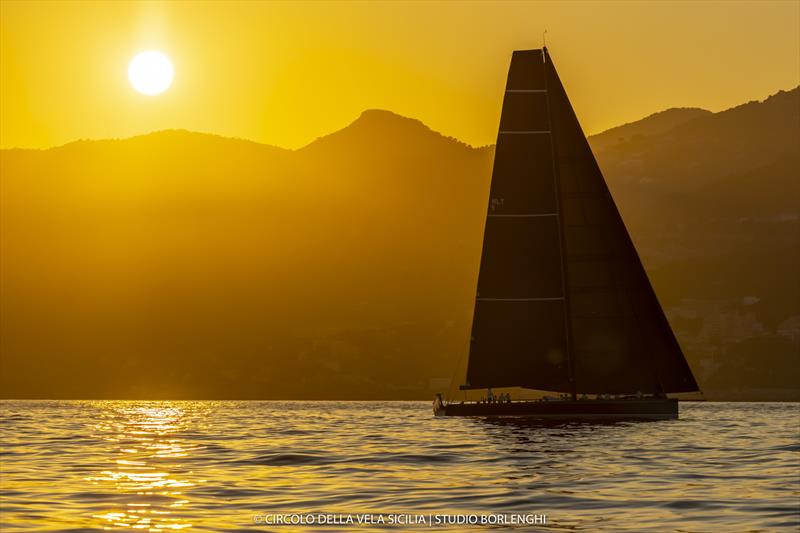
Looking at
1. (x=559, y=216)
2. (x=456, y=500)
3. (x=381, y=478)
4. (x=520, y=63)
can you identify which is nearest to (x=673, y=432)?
(x=559, y=216)

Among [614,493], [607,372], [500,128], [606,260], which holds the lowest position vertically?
[614,493]

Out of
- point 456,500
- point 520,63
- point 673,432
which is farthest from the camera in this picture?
point 520,63

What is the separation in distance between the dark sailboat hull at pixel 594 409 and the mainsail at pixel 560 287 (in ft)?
6.35

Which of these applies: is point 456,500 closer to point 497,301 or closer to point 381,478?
point 381,478

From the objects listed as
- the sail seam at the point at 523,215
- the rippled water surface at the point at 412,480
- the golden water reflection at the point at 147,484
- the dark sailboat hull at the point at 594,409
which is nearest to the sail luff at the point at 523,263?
the sail seam at the point at 523,215

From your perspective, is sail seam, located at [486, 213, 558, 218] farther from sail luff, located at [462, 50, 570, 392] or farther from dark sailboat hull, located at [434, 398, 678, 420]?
dark sailboat hull, located at [434, 398, 678, 420]

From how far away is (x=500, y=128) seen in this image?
9088 cm

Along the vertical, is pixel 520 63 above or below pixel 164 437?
above

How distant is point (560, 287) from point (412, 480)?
4905 centimetres

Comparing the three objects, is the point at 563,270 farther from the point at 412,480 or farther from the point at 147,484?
the point at 147,484

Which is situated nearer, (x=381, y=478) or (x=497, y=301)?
(x=381, y=478)

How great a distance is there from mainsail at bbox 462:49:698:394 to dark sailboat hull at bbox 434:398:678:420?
1.94 meters

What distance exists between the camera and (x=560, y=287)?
302ft

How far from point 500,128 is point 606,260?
11657 millimetres
